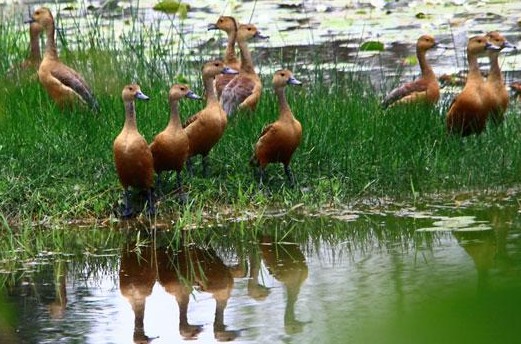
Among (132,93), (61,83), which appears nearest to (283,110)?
(132,93)

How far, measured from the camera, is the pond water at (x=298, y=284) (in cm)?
552

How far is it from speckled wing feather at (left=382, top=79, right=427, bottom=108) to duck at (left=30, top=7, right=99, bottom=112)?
215 centimetres

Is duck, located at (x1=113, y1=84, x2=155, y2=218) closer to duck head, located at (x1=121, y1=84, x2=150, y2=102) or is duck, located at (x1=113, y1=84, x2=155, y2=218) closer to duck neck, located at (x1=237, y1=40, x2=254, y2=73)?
duck head, located at (x1=121, y1=84, x2=150, y2=102)

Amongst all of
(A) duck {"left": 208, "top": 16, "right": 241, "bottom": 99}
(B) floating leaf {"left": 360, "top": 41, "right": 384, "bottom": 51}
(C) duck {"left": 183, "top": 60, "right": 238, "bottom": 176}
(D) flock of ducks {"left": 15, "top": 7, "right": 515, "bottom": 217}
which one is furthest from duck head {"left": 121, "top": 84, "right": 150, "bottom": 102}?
(B) floating leaf {"left": 360, "top": 41, "right": 384, "bottom": 51}

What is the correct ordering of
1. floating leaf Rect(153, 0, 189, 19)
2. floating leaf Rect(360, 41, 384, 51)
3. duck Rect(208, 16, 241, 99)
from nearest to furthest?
duck Rect(208, 16, 241, 99) → floating leaf Rect(360, 41, 384, 51) → floating leaf Rect(153, 0, 189, 19)

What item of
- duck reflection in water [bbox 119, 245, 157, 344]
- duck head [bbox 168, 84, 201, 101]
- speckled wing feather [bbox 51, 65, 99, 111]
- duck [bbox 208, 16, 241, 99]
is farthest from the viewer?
duck [bbox 208, 16, 241, 99]

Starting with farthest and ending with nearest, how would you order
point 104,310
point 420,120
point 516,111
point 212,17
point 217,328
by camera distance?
1. point 212,17
2. point 516,111
3. point 420,120
4. point 104,310
5. point 217,328

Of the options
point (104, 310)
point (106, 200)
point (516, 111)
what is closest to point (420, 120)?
point (516, 111)

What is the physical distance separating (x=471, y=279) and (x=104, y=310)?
172 centimetres

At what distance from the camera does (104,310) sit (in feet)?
19.6

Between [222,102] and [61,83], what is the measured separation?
1.24m

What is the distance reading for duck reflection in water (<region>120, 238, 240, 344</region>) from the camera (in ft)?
18.7

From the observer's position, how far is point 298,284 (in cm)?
629

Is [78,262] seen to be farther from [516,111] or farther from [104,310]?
[516,111]
